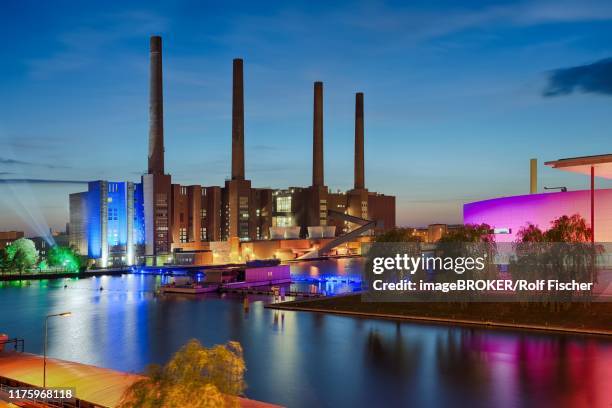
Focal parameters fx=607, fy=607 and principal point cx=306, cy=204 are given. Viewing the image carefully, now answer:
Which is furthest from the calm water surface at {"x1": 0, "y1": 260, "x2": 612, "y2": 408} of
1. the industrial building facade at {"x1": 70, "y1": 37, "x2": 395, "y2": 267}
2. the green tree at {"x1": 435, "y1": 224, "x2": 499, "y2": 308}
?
the industrial building facade at {"x1": 70, "y1": 37, "x2": 395, "y2": 267}

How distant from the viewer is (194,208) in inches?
3034

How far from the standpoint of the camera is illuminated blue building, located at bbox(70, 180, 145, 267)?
212ft

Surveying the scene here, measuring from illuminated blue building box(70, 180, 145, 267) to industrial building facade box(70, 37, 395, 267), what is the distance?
4.2 inches

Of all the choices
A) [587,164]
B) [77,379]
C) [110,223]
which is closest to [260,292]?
[587,164]

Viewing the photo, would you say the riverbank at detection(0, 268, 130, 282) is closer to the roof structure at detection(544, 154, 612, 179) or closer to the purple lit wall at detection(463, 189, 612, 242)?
the purple lit wall at detection(463, 189, 612, 242)

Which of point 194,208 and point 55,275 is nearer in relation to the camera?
point 55,275

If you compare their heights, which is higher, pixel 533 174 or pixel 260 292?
pixel 533 174

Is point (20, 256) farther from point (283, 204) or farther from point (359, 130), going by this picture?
point (359, 130)

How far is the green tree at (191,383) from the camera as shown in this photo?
7.49m

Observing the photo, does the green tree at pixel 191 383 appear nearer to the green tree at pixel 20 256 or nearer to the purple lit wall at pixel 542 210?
the purple lit wall at pixel 542 210

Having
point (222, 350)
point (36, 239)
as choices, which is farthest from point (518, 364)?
point (36, 239)

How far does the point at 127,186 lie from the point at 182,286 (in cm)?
2808

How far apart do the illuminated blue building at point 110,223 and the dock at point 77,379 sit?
163ft

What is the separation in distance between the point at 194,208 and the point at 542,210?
4504 cm
